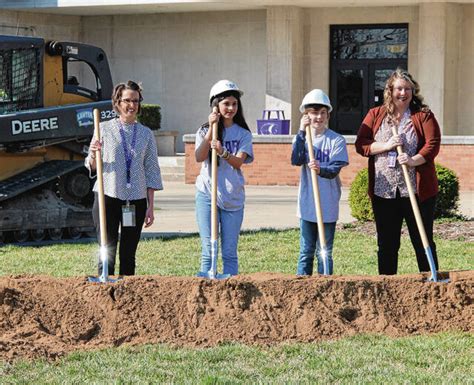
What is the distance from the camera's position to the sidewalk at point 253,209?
16.1 m

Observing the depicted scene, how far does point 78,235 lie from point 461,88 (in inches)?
670

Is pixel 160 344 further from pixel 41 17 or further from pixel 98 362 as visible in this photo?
pixel 41 17

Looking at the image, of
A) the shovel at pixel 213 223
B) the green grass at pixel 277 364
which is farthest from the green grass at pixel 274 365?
the shovel at pixel 213 223

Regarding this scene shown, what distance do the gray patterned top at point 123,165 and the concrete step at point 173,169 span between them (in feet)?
55.9

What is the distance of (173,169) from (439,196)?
1161cm

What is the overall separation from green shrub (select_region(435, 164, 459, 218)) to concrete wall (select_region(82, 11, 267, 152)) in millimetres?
15803

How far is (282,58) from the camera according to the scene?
1184 inches

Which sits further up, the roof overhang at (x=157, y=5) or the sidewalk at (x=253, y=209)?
the roof overhang at (x=157, y=5)

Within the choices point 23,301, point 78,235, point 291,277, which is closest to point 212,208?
point 291,277

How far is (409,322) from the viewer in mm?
7754

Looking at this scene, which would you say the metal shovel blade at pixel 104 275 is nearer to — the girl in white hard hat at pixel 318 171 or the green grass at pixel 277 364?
the green grass at pixel 277 364

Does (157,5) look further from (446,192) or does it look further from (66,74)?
(446,192)

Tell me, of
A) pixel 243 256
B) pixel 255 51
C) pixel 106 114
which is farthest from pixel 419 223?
pixel 255 51

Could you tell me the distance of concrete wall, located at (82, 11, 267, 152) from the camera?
31.6 m
